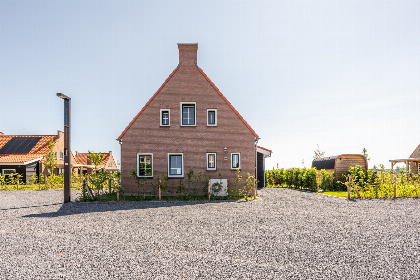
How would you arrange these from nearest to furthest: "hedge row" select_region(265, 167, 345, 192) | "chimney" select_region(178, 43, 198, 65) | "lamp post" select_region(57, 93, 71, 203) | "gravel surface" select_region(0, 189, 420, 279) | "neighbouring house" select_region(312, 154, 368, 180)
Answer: "gravel surface" select_region(0, 189, 420, 279), "lamp post" select_region(57, 93, 71, 203), "chimney" select_region(178, 43, 198, 65), "hedge row" select_region(265, 167, 345, 192), "neighbouring house" select_region(312, 154, 368, 180)

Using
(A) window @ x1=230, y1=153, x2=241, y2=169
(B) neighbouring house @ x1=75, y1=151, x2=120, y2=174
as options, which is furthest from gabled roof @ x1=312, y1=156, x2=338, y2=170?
(B) neighbouring house @ x1=75, y1=151, x2=120, y2=174

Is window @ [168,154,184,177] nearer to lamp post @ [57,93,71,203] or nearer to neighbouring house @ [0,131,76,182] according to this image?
lamp post @ [57,93,71,203]

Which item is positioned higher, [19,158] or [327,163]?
[19,158]

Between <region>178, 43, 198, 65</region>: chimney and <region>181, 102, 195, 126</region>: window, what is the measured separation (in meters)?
2.61

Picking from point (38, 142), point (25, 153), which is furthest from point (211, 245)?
point (38, 142)

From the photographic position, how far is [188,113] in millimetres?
18031

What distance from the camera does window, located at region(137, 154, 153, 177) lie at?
17547 mm

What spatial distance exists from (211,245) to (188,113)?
38.9ft

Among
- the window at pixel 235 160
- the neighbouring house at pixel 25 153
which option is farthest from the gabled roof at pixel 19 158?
the window at pixel 235 160

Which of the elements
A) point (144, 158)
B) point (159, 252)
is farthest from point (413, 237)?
point (144, 158)

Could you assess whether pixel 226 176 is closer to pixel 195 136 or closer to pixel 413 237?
pixel 195 136

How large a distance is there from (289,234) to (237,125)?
10498mm

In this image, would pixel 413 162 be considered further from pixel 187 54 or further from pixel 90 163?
pixel 90 163

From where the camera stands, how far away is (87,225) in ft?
31.1
